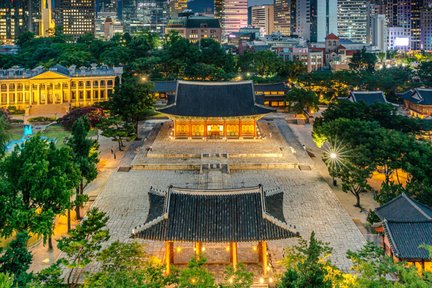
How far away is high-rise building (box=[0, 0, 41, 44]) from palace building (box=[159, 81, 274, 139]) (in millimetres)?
126450

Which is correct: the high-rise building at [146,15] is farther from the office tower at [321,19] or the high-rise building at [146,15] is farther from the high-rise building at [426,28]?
the high-rise building at [426,28]

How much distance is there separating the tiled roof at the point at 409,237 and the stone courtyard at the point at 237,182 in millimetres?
2898

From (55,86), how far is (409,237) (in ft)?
209

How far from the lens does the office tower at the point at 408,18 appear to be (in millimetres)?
170125

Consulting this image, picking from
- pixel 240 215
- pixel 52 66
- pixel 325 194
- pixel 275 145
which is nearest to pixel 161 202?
pixel 240 215

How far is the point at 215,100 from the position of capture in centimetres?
4959

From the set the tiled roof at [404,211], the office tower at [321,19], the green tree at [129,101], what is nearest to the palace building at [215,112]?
the green tree at [129,101]

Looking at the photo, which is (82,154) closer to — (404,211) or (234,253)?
(234,253)

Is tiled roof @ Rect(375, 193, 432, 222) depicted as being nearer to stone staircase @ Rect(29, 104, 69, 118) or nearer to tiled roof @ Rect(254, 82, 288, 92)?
tiled roof @ Rect(254, 82, 288, 92)

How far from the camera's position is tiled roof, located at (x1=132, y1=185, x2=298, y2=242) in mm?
21078

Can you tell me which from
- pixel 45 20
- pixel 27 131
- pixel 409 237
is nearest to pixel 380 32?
pixel 45 20

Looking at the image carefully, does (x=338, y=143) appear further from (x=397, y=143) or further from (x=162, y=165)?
(x=162, y=165)

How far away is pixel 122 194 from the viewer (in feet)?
114

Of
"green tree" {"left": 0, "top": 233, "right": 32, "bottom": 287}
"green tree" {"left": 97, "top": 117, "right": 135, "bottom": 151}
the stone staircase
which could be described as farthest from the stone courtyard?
the stone staircase
